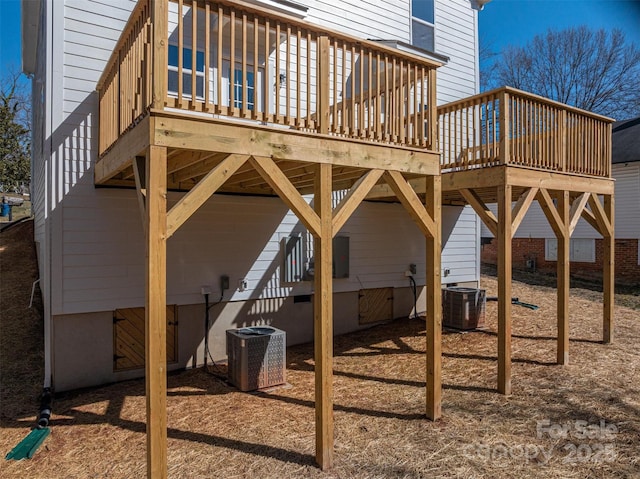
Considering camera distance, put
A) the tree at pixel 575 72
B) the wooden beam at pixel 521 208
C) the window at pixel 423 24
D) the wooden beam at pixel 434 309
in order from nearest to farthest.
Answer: the wooden beam at pixel 434 309
the wooden beam at pixel 521 208
the window at pixel 423 24
the tree at pixel 575 72

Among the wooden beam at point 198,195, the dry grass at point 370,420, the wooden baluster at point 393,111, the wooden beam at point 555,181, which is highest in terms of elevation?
the wooden baluster at point 393,111

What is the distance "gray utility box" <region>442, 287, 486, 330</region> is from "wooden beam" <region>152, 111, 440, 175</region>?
4.12 metres

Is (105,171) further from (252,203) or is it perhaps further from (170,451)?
(170,451)

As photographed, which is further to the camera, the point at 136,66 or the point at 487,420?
the point at 487,420

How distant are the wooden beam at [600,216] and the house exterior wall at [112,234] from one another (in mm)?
3613

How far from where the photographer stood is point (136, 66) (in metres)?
4.25

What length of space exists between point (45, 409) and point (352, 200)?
4157 mm

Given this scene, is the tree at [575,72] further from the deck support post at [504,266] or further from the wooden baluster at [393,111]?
the wooden baluster at [393,111]

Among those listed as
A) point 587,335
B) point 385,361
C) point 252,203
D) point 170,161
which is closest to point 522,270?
point 587,335

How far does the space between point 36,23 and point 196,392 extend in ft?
27.7

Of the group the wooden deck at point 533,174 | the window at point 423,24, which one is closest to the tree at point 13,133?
the window at point 423,24

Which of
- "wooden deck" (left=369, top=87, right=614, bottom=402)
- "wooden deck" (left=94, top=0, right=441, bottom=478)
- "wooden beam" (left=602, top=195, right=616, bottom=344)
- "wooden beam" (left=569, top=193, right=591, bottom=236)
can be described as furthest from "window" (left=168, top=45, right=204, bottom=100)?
"wooden beam" (left=602, top=195, right=616, bottom=344)

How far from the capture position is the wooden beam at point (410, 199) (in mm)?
4852

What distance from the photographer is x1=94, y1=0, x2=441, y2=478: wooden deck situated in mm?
3449
